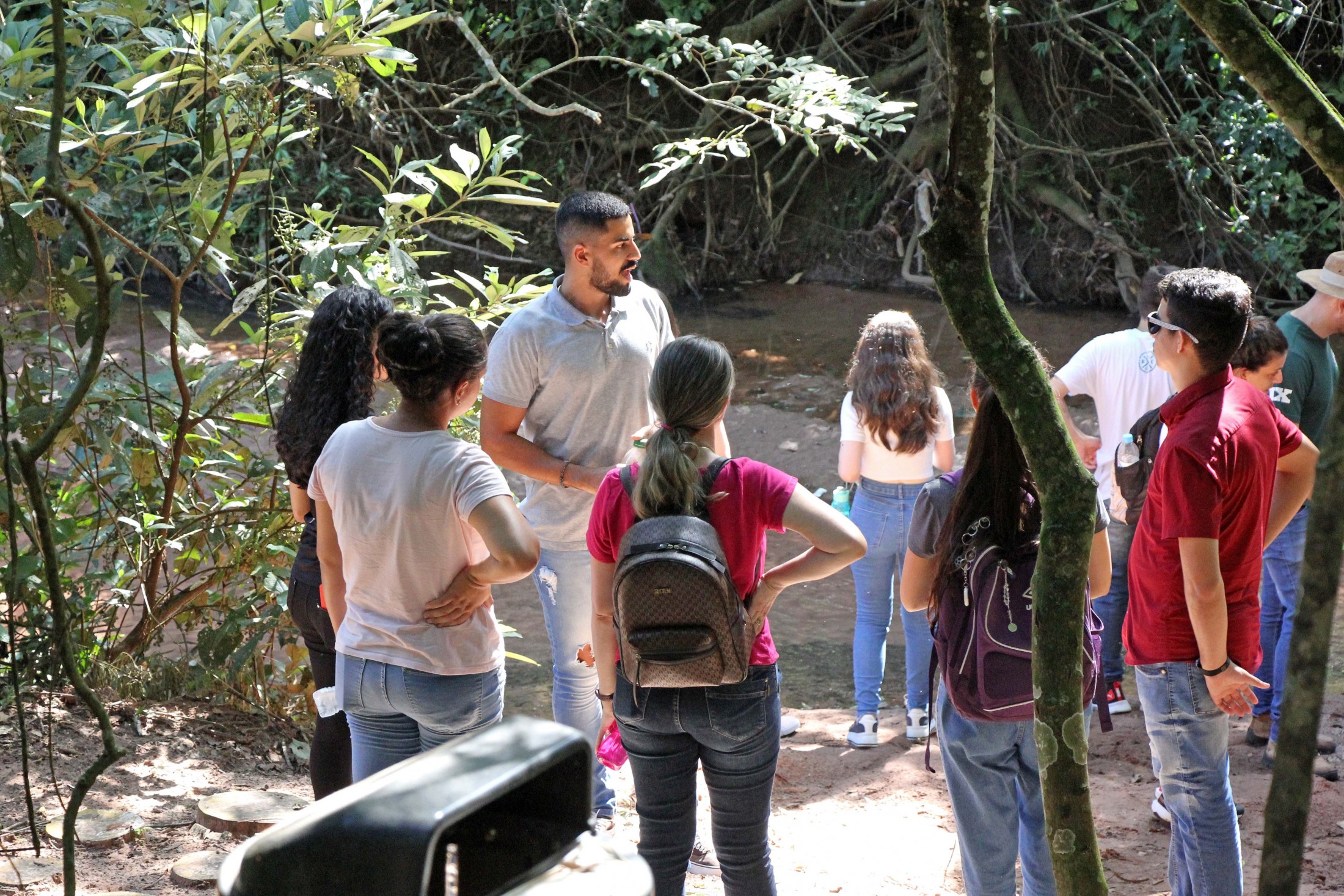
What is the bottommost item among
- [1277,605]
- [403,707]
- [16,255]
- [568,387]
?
[1277,605]

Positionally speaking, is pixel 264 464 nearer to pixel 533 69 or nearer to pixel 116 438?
pixel 116 438

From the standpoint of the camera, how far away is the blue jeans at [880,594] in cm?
448

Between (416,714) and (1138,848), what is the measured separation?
2.34m

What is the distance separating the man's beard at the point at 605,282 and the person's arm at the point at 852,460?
1342 mm

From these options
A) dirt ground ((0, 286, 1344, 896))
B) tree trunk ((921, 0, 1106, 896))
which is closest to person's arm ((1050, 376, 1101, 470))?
dirt ground ((0, 286, 1344, 896))

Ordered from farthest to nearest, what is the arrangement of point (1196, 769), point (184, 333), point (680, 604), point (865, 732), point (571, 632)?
point (865, 732) → point (184, 333) → point (571, 632) → point (1196, 769) → point (680, 604)

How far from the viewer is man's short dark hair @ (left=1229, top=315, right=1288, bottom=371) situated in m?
3.86

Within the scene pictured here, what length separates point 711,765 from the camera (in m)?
2.53

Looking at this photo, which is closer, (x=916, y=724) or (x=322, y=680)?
(x=322, y=680)

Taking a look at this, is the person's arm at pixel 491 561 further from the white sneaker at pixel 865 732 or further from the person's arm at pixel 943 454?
the white sneaker at pixel 865 732

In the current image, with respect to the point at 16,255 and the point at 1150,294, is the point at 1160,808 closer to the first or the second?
the point at 1150,294

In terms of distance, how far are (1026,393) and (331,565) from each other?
1.76 metres

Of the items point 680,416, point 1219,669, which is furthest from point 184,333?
point 1219,669

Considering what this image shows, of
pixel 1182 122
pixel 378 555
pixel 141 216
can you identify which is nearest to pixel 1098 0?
pixel 1182 122
